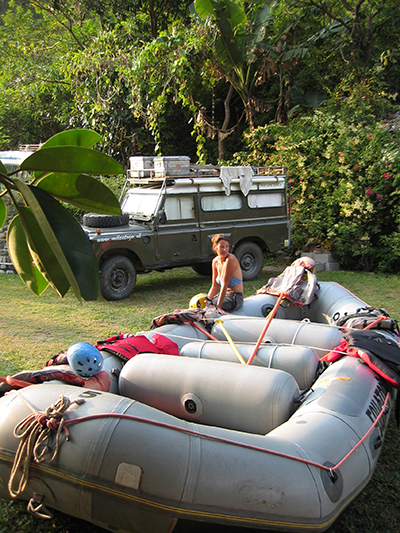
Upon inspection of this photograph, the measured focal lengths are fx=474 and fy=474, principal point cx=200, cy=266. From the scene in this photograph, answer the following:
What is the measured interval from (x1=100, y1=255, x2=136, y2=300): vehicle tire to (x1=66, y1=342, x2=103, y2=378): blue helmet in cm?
443

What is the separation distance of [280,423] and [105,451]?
1.30 m

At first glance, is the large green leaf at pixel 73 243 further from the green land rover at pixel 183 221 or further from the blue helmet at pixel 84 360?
the green land rover at pixel 183 221

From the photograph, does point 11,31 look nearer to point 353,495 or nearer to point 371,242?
point 371,242

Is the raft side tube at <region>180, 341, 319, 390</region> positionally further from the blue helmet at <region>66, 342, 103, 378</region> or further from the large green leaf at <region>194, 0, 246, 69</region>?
the large green leaf at <region>194, 0, 246, 69</region>

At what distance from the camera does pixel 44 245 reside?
4.08ft

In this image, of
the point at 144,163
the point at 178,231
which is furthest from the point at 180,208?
the point at 144,163

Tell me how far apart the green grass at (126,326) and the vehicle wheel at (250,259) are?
0.25 m

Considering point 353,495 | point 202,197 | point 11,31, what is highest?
point 11,31

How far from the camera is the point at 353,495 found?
287 cm

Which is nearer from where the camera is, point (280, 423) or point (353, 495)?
point (353, 495)

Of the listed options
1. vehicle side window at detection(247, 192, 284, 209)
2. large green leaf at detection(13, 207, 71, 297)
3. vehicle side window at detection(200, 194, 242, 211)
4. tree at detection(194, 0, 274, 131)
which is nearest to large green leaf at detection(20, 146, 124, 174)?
large green leaf at detection(13, 207, 71, 297)

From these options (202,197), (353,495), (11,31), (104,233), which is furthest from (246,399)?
(11,31)

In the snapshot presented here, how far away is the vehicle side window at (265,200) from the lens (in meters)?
9.88

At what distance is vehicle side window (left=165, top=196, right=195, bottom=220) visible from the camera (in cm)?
883
